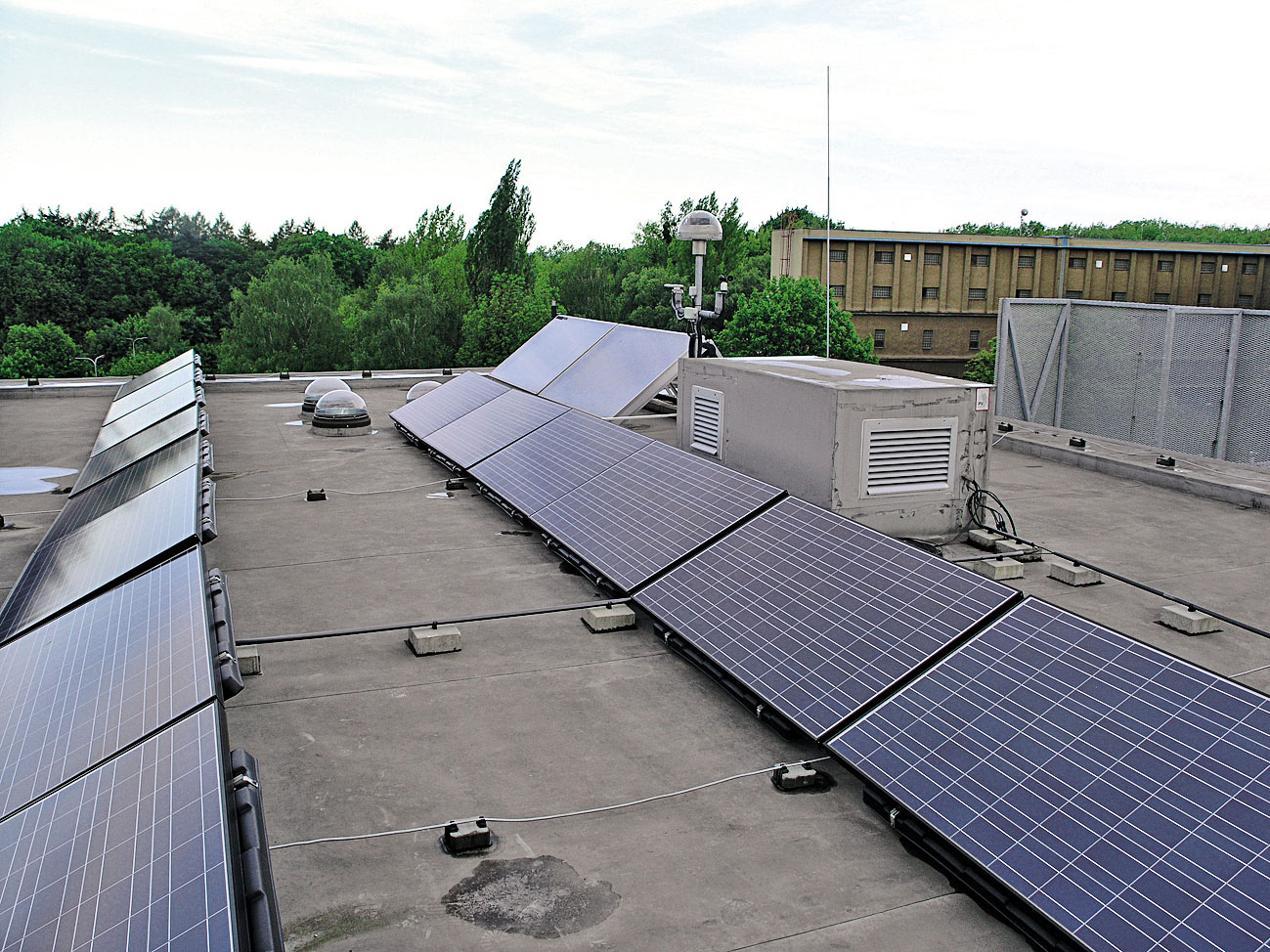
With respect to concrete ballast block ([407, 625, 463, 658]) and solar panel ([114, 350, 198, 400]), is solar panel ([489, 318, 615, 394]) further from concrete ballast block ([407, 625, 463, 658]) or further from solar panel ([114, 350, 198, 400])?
concrete ballast block ([407, 625, 463, 658])

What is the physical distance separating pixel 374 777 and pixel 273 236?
480 ft

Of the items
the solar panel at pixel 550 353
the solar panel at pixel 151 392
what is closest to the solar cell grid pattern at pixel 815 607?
the solar panel at pixel 550 353

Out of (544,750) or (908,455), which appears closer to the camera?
(544,750)

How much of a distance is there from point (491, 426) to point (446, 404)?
3377mm

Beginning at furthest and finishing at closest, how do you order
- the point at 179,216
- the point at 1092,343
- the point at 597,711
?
the point at 179,216
the point at 1092,343
the point at 597,711

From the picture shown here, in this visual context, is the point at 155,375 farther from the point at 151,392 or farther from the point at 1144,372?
the point at 1144,372

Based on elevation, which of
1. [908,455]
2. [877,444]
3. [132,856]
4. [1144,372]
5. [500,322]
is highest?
[877,444]

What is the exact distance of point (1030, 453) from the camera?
17.0 metres

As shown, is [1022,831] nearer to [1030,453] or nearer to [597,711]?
[597,711]

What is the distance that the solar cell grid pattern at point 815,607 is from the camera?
21.5 feet

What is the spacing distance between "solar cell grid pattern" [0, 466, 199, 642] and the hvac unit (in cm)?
604

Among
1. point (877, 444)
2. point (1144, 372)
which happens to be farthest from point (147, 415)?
point (1144, 372)

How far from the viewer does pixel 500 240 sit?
81.3 meters

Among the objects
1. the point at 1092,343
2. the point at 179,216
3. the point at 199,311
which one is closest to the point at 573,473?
the point at 1092,343
